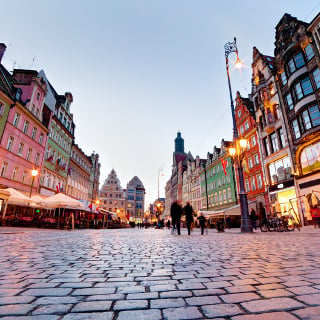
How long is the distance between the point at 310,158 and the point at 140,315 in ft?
75.2

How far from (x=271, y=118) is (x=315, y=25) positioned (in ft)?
29.9

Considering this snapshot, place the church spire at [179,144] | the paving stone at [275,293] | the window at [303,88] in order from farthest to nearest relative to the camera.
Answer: the church spire at [179,144] → the window at [303,88] → the paving stone at [275,293]

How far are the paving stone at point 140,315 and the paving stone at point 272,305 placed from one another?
0.69 meters

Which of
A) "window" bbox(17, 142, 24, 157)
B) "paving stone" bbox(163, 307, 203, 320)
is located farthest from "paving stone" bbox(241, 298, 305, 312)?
"window" bbox(17, 142, 24, 157)

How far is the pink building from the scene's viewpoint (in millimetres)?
21666

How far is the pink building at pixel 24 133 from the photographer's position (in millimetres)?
21666

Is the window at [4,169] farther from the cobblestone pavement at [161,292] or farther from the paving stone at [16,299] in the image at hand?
the paving stone at [16,299]

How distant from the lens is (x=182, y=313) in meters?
1.56

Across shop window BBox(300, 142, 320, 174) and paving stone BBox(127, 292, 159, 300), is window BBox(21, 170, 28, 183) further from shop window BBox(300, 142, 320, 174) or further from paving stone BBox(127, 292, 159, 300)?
shop window BBox(300, 142, 320, 174)

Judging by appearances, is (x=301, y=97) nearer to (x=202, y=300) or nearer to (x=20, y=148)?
(x=202, y=300)

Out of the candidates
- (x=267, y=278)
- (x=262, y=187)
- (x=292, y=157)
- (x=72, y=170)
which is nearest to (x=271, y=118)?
(x=292, y=157)

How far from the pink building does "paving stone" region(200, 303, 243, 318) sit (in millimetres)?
21591

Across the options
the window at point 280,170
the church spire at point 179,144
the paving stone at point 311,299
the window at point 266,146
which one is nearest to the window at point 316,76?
the window at point 280,170

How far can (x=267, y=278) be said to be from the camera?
251 centimetres
